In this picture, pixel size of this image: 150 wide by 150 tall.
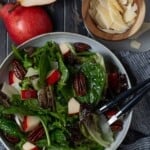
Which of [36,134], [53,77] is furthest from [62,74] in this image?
[36,134]

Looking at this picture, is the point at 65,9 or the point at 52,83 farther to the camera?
the point at 65,9

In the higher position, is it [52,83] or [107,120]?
[52,83]

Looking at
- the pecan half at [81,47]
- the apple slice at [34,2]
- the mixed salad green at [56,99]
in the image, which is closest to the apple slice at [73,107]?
Result: the mixed salad green at [56,99]

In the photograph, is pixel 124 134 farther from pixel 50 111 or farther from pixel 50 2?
pixel 50 2

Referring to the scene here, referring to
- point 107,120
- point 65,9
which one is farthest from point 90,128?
point 65,9

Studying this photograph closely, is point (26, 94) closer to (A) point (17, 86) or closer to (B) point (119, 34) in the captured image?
(A) point (17, 86)

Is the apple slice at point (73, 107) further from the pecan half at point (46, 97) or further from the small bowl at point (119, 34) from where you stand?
the small bowl at point (119, 34)

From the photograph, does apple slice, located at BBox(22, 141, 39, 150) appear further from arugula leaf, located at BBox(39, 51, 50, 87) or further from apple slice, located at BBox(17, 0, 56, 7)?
apple slice, located at BBox(17, 0, 56, 7)

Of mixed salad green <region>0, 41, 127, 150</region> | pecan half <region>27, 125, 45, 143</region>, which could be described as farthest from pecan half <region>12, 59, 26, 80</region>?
pecan half <region>27, 125, 45, 143</region>
